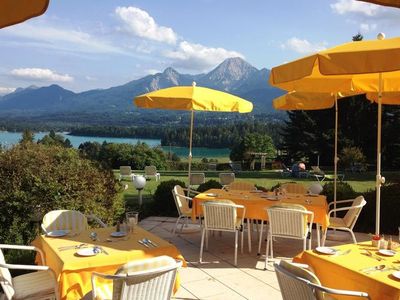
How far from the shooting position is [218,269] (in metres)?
5.45

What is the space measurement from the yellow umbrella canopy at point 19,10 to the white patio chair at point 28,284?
1.90 meters

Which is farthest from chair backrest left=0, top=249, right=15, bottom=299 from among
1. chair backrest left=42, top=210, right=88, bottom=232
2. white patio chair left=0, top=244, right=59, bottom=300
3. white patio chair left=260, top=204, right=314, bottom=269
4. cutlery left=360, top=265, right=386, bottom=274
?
white patio chair left=260, top=204, right=314, bottom=269

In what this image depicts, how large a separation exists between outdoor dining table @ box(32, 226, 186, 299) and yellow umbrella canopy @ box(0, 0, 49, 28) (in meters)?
1.92

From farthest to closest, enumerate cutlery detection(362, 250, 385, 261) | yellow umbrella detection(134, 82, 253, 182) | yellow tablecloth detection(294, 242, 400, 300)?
yellow umbrella detection(134, 82, 253, 182) → cutlery detection(362, 250, 385, 261) → yellow tablecloth detection(294, 242, 400, 300)

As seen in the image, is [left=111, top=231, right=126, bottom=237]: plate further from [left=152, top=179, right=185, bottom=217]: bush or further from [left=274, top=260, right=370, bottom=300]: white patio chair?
[left=152, top=179, right=185, bottom=217]: bush

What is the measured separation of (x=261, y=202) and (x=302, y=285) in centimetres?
344

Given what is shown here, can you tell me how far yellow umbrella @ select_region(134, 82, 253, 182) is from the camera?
673cm

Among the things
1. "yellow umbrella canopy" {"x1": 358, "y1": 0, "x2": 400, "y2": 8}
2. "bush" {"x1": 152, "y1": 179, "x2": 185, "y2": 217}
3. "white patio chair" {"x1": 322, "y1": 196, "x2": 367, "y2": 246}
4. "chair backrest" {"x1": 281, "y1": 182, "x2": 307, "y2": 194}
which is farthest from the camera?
"bush" {"x1": 152, "y1": 179, "x2": 185, "y2": 217}

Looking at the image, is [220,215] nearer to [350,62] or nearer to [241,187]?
[241,187]

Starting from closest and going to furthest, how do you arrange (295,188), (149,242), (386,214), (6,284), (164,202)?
(6,284)
(149,242)
(295,188)
(386,214)
(164,202)

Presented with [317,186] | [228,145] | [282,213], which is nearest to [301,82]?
[282,213]

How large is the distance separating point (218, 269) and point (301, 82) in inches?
117

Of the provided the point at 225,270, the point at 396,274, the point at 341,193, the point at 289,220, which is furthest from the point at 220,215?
A: the point at 341,193

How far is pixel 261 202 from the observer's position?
612cm
